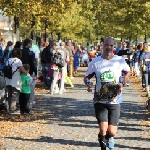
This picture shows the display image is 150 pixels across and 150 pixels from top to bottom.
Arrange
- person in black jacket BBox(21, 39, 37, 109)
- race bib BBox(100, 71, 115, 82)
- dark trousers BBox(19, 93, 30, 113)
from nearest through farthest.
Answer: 1. race bib BBox(100, 71, 115, 82)
2. dark trousers BBox(19, 93, 30, 113)
3. person in black jacket BBox(21, 39, 37, 109)

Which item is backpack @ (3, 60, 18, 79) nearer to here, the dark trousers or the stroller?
the dark trousers

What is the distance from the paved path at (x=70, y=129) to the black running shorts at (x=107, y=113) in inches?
34.4

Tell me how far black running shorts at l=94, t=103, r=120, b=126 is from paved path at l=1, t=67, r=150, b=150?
874 mm

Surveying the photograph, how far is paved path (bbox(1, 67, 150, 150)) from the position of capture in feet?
28.2

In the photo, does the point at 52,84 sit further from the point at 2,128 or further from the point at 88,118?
the point at 2,128

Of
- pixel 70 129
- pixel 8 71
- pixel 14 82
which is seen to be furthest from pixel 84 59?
pixel 70 129

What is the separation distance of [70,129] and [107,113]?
2.61 meters

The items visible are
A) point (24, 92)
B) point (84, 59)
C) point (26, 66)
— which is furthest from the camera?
point (84, 59)

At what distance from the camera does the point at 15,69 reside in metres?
11.4

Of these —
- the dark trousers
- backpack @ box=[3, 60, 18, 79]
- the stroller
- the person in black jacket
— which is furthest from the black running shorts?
the stroller

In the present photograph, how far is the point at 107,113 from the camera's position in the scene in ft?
25.2

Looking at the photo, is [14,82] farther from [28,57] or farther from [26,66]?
[28,57]

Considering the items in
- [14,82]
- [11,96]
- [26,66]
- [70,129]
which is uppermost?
[26,66]

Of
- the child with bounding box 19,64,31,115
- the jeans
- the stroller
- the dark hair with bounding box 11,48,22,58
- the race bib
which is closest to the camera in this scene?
the race bib
